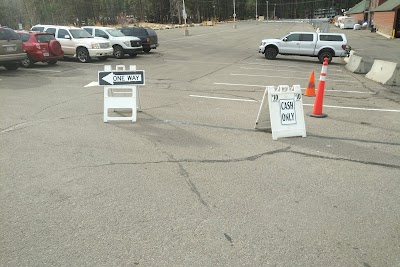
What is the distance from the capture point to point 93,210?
3.86 m

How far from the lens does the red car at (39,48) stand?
15273 mm

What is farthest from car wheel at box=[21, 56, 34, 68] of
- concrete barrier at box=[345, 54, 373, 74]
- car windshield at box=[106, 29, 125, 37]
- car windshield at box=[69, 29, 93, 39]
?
concrete barrier at box=[345, 54, 373, 74]

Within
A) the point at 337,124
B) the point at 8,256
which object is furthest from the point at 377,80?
the point at 8,256

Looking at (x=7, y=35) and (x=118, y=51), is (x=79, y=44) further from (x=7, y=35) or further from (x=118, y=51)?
(x=7, y=35)

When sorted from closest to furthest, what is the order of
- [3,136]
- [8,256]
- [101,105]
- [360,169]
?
[8,256], [360,169], [3,136], [101,105]

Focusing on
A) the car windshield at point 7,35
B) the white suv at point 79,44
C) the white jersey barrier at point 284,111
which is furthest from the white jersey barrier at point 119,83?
the white suv at point 79,44

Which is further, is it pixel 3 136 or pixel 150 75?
pixel 150 75

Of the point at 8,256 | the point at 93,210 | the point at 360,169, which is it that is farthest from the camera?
the point at 360,169

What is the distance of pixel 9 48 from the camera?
13.8 metres

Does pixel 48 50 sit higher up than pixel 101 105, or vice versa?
pixel 48 50

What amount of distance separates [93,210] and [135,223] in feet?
1.96

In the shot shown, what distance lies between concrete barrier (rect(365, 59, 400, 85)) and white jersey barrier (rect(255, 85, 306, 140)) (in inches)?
336

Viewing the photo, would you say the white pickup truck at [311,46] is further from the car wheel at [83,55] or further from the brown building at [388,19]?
the brown building at [388,19]

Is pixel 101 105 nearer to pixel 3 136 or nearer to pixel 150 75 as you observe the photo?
pixel 3 136
